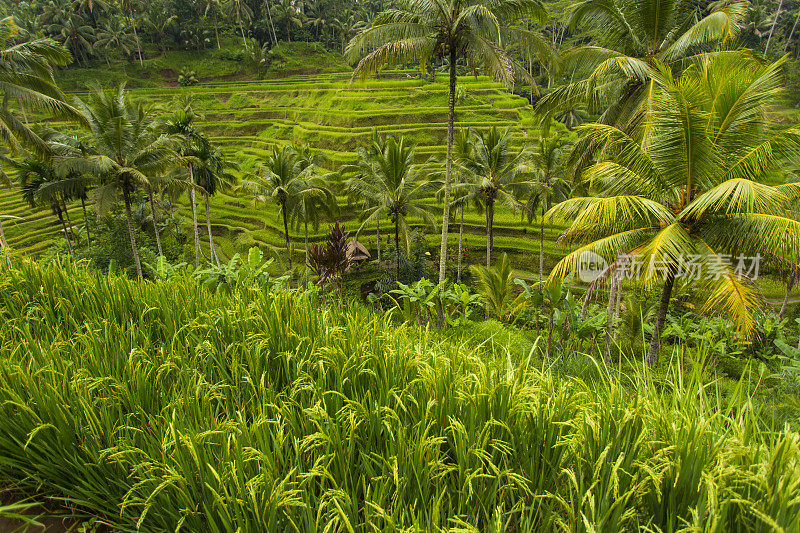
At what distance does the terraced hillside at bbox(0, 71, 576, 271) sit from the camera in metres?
25.0

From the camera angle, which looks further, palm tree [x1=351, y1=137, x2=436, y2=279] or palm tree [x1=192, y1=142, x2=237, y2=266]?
palm tree [x1=192, y1=142, x2=237, y2=266]

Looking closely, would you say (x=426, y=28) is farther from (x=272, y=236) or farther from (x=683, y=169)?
(x=272, y=236)

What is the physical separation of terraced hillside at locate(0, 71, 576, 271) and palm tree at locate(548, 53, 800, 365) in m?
16.3

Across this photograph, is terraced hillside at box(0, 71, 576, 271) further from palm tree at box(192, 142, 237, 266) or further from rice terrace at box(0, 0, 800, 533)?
rice terrace at box(0, 0, 800, 533)

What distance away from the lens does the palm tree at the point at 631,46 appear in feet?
27.5

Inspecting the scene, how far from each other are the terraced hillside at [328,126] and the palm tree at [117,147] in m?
9.90

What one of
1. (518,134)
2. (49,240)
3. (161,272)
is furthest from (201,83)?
(161,272)

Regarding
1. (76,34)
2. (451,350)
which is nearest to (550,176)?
(451,350)

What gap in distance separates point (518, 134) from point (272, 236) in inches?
735

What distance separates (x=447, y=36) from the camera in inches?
391

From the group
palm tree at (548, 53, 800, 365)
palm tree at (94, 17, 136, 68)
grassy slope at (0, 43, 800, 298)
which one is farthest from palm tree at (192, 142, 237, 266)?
palm tree at (94, 17, 136, 68)

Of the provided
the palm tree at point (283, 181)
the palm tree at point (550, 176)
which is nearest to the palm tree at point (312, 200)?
the palm tree at point (283, 181)

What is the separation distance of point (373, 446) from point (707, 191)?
20.5 ft

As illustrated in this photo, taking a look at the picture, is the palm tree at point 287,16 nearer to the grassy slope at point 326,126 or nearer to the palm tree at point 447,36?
the grassy slope at point 326,126
